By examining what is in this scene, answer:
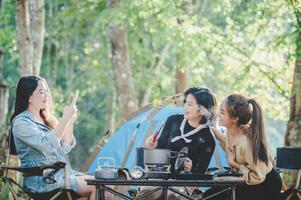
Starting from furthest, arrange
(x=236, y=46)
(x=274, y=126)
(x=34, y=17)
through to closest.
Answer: (x=274, y=126)
(x=236, y=46)
(x=34, y=17)

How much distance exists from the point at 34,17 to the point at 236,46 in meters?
3.93

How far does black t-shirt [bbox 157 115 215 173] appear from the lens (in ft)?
17.9

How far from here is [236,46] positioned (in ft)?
39.8

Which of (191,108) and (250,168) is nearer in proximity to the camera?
(250,168)

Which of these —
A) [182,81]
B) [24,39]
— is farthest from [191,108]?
[182,81]

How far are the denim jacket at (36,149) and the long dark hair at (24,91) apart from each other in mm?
105

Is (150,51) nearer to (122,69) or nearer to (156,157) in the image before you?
(122,69)

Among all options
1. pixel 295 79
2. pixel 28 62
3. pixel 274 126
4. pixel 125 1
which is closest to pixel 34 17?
A: pixel 28 62

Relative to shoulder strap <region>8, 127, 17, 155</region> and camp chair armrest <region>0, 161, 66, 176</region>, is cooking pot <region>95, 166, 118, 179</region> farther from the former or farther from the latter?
shoulder strap <region>8, 127, 17, 155</region>

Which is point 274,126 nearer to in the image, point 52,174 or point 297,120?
point 297,120

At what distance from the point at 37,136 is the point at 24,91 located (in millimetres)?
385

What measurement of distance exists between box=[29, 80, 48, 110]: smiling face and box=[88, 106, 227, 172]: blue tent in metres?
2.83

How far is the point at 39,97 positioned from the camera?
562 cm

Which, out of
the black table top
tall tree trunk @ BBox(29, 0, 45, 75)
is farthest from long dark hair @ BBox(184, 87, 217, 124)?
tall tree trunk @ BBox(29, 0, 45, 75)
